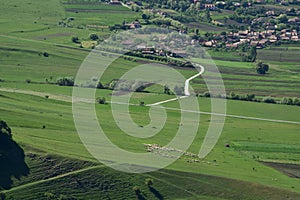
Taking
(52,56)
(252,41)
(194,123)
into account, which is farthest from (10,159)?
(252,41)

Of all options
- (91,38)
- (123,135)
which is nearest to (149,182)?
(123,135)

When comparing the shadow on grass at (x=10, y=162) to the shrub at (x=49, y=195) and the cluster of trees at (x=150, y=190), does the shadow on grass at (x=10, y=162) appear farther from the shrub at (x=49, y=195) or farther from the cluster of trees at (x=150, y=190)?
the cluster of trees at (x=150, y=190)

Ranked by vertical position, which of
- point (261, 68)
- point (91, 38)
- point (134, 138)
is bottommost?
point (261, 68)

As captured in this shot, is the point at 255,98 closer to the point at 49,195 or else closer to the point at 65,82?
the point at 65,82

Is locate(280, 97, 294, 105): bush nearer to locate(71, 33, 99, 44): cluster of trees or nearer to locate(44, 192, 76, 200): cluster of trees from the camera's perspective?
locate(71, 33, 99, 44): cluster of trees

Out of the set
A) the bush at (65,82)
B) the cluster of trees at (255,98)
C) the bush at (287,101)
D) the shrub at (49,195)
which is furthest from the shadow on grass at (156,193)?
the bush at (65,82)
